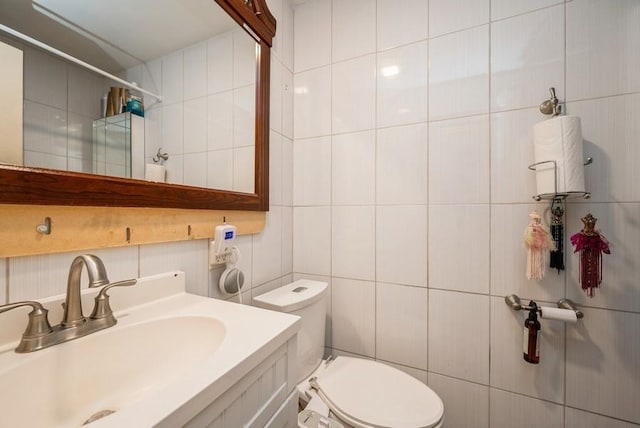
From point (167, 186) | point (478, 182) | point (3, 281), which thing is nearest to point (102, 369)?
point (3, 281)

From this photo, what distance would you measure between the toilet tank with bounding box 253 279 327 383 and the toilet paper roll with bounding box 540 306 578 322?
811 mm

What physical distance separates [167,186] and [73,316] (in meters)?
0.36

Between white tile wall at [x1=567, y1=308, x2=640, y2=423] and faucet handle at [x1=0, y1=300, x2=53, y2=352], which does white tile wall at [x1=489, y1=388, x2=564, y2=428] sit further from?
faucet handle at [x1=0, y1=300, x2=53, y2=352]

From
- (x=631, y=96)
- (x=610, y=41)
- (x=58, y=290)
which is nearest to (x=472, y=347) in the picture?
(x=631, y=96)

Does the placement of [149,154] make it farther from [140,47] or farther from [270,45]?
[270,45]

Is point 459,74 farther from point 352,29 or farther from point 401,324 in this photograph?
point 401,324

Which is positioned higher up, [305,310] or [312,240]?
[312,240]

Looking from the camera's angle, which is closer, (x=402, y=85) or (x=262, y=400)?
(x=262, y=400)

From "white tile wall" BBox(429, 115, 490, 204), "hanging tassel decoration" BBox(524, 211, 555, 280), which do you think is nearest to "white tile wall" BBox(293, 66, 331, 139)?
"white tile wall" BBox(429, 115, 490, 204)

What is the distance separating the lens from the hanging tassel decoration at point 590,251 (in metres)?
0.83

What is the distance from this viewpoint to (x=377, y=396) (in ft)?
2.90

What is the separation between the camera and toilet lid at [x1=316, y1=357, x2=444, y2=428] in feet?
2.57

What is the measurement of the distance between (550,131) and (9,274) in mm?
1459

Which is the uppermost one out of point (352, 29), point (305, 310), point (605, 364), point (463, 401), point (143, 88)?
point (352, 29)
